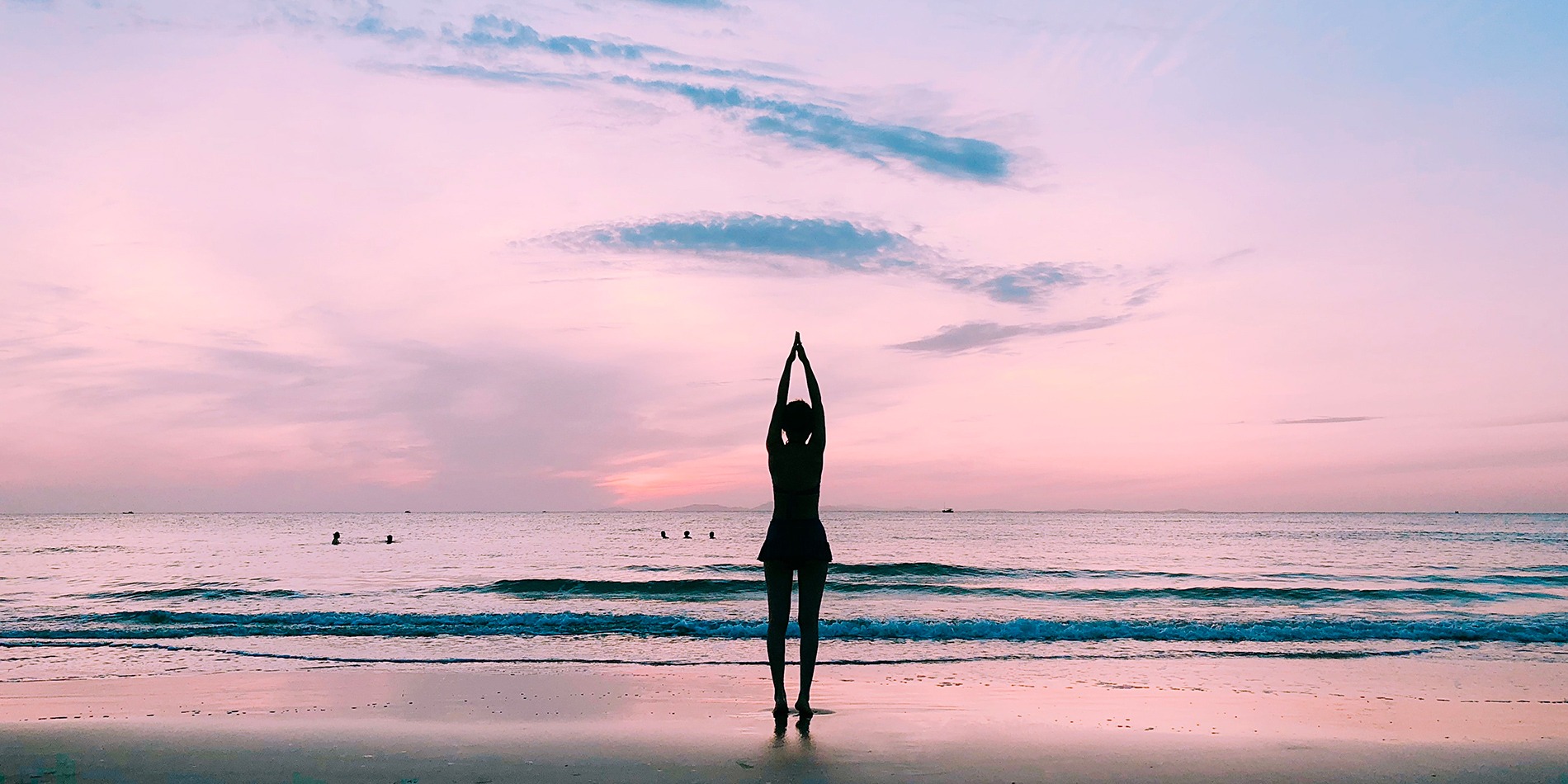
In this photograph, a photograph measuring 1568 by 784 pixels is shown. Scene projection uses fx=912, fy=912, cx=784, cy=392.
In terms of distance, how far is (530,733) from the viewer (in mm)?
7484

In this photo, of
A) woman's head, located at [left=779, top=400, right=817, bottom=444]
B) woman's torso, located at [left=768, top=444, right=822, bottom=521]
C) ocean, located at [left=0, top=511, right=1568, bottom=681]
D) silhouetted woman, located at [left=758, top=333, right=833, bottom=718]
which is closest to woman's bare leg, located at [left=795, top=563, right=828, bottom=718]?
silhouetted woman, located at [left=758, top=333, right=833, bottom=718]

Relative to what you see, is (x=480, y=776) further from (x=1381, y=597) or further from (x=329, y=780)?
(x=1381, y=597)

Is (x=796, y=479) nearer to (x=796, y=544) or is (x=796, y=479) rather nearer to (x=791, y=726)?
(x=796, y=544)

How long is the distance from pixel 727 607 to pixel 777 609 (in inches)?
592

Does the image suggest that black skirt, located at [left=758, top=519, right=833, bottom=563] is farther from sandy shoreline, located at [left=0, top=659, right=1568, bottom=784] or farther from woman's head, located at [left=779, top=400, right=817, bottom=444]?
sandy shoreline, located at [left=0, top=659, right=1568, bottom=784]

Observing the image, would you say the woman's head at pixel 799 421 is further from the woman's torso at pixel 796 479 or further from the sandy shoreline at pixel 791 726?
the sandy shoreline at pixel 791 726

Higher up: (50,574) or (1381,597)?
(50,574)

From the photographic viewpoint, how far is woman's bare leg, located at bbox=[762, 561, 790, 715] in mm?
6484

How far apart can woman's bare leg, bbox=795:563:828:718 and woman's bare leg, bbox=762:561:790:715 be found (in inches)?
2.8

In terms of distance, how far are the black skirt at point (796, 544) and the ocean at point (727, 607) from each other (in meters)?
5.64

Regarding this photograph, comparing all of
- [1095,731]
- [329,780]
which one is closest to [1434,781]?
[1095,731]

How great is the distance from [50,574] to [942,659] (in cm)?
3244

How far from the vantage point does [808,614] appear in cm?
667

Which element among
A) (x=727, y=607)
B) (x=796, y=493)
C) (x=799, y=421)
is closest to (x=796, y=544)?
(x=796, y=493)
